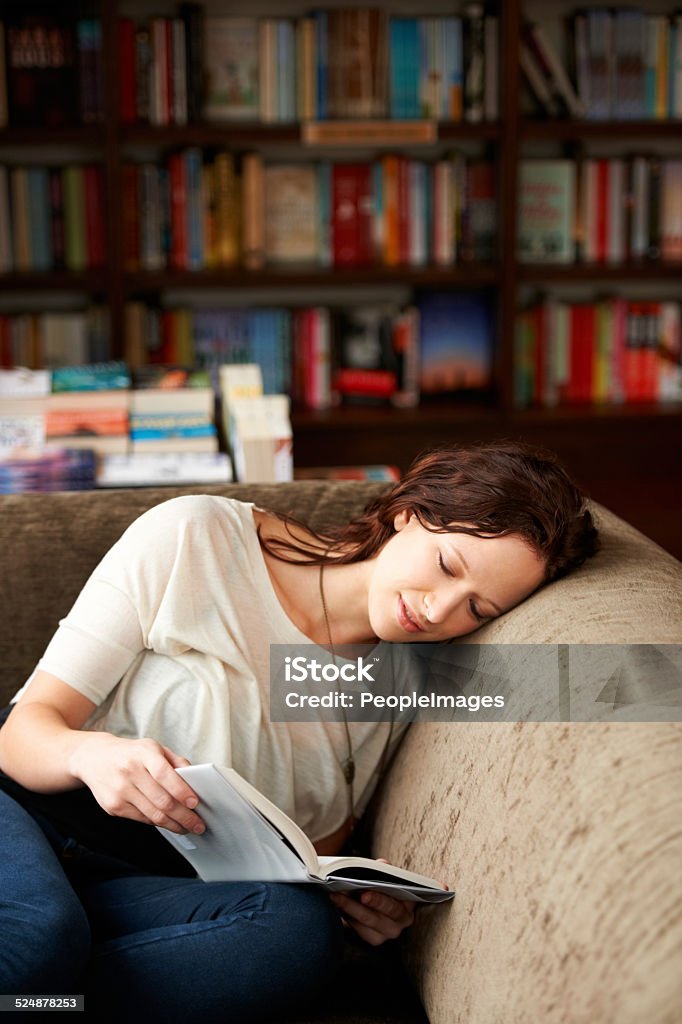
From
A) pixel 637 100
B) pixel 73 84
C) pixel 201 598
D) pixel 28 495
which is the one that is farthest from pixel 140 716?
pixel 637 100

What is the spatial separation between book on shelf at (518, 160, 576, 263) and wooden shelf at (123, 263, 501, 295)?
0.16m

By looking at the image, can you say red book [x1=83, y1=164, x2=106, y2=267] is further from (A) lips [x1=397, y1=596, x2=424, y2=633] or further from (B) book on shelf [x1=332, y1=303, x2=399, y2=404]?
(A) lips [x1=397, y1=596, x2=424, y2=633]

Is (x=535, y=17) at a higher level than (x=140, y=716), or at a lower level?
higher

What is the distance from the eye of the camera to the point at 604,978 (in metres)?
0.75

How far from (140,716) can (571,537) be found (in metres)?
0.46

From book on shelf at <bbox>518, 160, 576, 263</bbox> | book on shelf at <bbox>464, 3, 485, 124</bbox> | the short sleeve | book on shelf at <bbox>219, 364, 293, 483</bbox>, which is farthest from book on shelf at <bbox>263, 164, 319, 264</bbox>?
the short sleeve

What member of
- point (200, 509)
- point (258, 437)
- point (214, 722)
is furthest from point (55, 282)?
point (214, 722)

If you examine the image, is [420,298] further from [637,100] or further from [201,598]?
[201,598]

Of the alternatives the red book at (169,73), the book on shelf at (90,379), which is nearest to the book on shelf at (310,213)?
the red book at (169,73)

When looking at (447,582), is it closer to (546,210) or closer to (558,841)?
(558,841)

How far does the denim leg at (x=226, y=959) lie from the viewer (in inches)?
42.6

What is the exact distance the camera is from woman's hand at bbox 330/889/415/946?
3.70 feet

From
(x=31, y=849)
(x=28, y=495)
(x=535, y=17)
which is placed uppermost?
(x=535, y=17)

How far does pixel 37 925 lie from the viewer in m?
1.03
